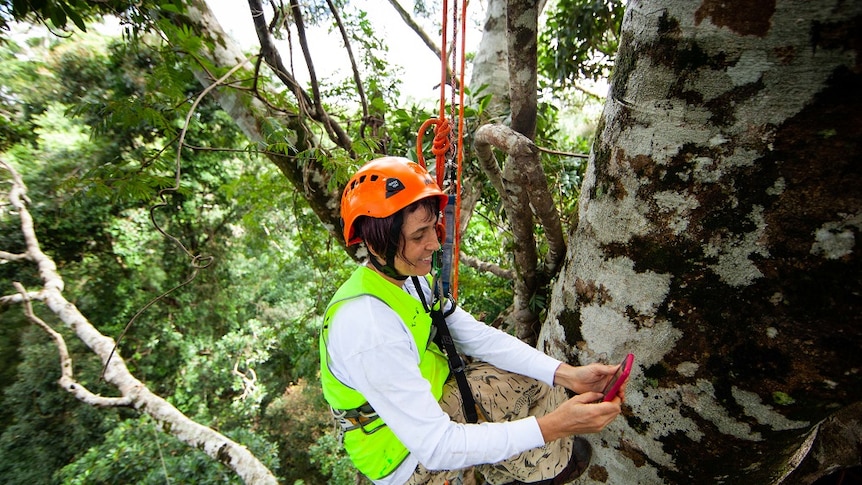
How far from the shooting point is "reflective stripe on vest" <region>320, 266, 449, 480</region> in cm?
160

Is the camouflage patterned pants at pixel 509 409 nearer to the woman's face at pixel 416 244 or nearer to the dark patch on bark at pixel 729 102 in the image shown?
the woman's face at pixel 416 244

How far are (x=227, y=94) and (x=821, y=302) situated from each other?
3.48 metres

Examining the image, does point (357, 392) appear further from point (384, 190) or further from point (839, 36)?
point (839, 36)

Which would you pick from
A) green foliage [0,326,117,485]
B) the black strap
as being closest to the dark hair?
the black strap

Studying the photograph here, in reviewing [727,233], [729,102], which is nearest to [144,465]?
[727,233]

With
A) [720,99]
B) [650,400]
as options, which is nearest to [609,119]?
[720,99]

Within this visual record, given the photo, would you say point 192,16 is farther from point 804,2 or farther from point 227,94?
point 804,2

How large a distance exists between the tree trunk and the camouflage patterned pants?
332mm

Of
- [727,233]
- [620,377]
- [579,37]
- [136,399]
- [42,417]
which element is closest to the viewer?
[727,233]

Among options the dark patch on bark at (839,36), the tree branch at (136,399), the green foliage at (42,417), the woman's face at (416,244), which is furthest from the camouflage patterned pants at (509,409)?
the green foliage at (42,417)

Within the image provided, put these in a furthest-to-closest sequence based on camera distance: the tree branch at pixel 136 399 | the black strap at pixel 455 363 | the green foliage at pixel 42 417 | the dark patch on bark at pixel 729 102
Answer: the green foliage at pixel 42 417 → the tree branch at pixel 136 399 → the black strap at pixel 455 363 → the dark patch on bark at pixel 729 102

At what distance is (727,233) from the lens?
3.80 feet

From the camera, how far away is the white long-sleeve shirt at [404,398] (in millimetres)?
1396

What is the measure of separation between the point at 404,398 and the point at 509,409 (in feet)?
2.61
